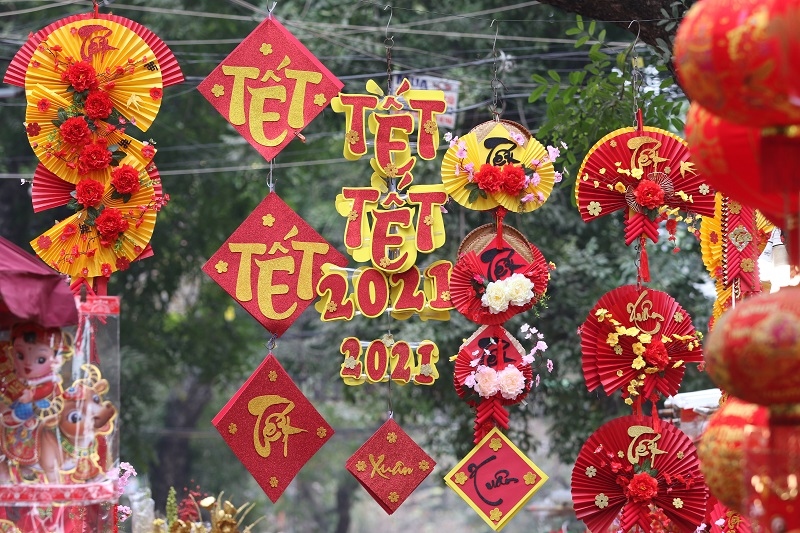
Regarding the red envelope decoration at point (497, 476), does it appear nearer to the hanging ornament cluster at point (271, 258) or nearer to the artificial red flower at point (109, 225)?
the hanging ornament cluster at point (271, 258)

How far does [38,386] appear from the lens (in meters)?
4.75

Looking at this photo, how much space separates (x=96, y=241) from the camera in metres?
5.55

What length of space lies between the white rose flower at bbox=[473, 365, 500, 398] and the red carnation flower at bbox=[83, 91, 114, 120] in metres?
2.07

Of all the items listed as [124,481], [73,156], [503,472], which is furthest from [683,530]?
[73,156]

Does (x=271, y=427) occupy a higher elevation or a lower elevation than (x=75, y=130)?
lower

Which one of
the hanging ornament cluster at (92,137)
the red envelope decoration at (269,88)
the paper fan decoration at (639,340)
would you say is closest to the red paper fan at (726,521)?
the paper fan decoration at (639,340)

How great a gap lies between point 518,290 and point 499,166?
1.97 feet

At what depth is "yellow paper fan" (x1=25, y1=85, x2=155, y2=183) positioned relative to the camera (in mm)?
5551

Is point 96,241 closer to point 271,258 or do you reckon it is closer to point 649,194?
point 271,258

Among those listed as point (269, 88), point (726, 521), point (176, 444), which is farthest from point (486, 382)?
point (176, 444)

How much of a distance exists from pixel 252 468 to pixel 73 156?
5.43 ft

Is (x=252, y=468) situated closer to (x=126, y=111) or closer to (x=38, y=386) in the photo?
(x=38, y=386)

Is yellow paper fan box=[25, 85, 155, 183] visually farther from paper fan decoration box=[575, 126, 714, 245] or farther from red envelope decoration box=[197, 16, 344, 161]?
paper fan decoration box=[575, 126, 714, 245]

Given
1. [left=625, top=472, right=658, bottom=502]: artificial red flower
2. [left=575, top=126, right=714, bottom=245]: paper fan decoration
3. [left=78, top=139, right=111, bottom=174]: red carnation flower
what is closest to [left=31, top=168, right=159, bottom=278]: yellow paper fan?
[left=78, top=139, right=111, bottom=174]: red carnation flower
